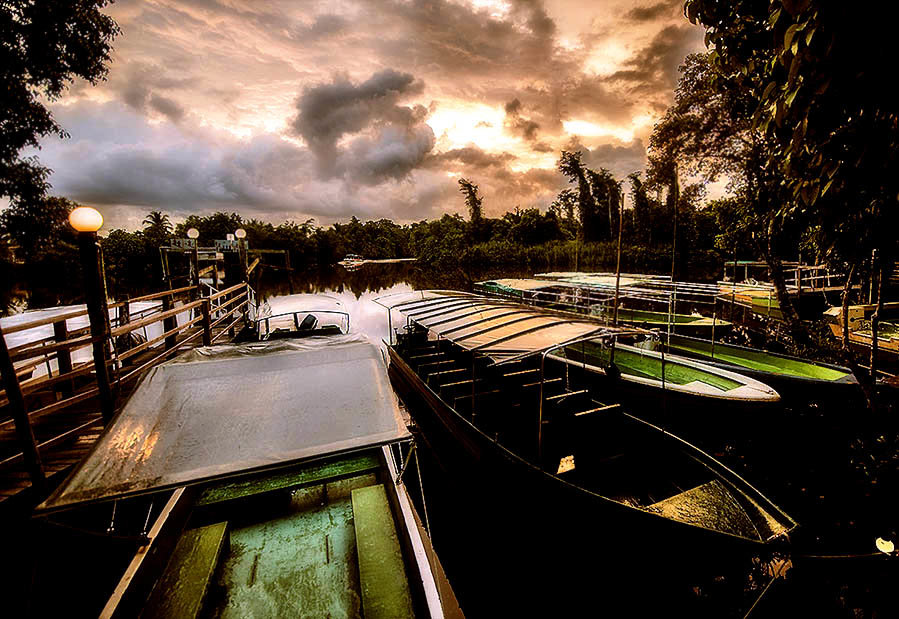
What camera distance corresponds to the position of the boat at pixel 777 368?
7.72 meters

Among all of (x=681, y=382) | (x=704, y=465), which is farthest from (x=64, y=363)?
(x=681, y=382)

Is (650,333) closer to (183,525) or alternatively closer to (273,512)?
(273,512)

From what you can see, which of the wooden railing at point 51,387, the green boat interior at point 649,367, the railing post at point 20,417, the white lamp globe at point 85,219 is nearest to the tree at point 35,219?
the wooden railing at point 51,387

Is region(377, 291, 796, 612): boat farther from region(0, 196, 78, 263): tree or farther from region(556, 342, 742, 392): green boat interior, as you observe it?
region(0, 196, 78, 263): tree

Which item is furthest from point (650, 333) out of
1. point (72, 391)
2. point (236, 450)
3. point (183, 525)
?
point (72, 391)

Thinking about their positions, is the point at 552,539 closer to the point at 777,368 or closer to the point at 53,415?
the point at 53,415

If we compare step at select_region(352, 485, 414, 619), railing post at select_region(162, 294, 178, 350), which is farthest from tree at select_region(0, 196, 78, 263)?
step at select_region(352, 485, 414, 619)

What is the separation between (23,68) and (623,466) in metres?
18.0

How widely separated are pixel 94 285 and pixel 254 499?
365cm

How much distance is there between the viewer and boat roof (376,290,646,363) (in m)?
5.79

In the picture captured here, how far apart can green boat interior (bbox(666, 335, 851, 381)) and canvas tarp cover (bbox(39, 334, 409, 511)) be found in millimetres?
10205

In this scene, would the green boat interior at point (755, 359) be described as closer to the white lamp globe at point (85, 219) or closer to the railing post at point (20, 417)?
the railing post at point (20, 417)

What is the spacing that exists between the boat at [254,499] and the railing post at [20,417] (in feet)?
2.20

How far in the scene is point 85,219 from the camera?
15.8 ft
